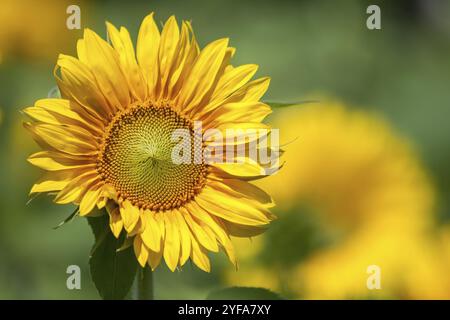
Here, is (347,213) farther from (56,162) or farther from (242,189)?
(56,162)

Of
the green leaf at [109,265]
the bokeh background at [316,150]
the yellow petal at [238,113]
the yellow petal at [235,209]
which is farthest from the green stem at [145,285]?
the bokeh background at [316,150]

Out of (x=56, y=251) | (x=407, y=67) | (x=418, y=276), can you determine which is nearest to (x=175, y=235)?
(x=418, y=276)

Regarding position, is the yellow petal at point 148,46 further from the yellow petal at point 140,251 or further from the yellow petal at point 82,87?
the yellow petal at point 140,251

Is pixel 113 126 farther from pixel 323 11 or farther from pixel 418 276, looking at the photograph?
pixel 323 11

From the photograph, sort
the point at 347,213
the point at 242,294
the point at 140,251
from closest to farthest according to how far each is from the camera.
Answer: the point at 140,251, the point at 242,294, the point at 347,213

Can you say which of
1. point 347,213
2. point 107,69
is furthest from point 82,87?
point 347,213

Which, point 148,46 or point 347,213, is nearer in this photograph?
point 148,46
